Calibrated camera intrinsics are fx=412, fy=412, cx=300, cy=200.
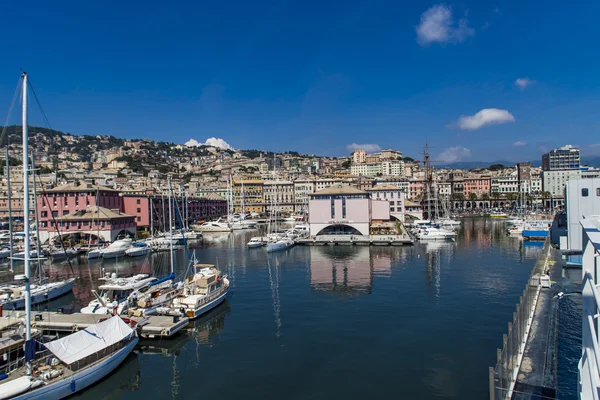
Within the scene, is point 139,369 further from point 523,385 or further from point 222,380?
point 523,385

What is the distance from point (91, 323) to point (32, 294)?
8.71 metres

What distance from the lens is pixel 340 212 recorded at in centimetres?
5262

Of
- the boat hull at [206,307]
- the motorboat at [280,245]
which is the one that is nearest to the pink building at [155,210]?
the motorboat at [280,245]

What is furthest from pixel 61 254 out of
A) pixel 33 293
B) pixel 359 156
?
pixel 359 156

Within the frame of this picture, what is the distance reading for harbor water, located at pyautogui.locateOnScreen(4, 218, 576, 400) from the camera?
13.6 m

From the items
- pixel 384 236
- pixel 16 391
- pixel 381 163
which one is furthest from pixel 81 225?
pixel 381 163

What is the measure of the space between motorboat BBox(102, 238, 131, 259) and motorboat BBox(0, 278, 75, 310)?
14.6m

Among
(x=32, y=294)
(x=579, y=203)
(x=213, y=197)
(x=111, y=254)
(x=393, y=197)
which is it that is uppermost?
(x=213, y=197)

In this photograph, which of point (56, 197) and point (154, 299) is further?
point (56, 197)

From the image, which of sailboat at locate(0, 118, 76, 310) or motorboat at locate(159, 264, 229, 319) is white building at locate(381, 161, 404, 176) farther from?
sailboat at locate(0, 118, 76, 310)

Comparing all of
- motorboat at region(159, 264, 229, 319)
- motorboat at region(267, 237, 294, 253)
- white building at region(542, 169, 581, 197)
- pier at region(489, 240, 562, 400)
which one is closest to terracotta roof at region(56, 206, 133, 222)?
motorboat at region(267, 237, 294, 253)

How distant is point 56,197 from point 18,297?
106 feet

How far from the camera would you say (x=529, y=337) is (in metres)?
14.5

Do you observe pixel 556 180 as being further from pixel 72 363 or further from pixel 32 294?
pixel 72 363
